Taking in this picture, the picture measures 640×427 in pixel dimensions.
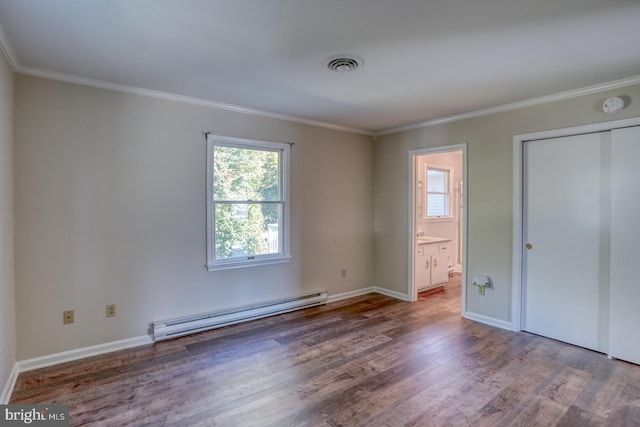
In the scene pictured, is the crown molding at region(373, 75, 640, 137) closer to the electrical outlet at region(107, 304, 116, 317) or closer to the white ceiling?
the white ceiling

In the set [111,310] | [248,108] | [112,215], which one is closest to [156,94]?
[248,108]

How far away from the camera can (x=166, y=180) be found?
3.38 meters

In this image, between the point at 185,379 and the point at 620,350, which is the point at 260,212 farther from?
the point at 620,350

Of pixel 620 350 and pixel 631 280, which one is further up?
pixel 631 280

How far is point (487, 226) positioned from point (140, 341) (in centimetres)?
382

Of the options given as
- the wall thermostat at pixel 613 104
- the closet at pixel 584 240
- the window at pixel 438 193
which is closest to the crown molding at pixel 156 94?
the window at pixel 438 193

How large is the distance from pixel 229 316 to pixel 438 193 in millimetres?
4375

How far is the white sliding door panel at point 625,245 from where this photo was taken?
9.41 ft

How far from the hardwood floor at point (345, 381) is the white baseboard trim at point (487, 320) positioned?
16cm

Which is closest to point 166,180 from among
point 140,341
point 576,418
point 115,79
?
point 115,79

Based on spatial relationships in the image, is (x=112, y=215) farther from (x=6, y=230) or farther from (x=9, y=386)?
(x=9, y=386)

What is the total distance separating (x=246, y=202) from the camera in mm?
3889

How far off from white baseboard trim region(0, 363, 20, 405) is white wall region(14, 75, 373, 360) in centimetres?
13

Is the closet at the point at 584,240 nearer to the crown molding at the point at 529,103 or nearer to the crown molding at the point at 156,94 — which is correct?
the crown molding at the point at 529,103
